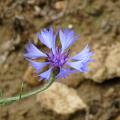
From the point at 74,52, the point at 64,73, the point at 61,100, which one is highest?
the point at 64,73

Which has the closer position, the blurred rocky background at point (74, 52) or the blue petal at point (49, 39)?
the blue petal at point (49, 39)

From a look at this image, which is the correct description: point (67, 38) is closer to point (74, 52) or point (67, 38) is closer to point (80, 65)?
point (80, 65)

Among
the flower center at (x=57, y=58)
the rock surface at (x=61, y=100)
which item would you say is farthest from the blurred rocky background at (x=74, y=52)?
the flower center at (x=57, y=58)

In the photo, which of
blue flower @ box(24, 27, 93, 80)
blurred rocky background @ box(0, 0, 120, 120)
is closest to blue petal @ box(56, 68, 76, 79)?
blue flower @ box(24, 27, 93, 80)

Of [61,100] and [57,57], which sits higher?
[57,57]

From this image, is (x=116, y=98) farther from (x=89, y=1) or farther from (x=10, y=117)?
(x=89, y=1)

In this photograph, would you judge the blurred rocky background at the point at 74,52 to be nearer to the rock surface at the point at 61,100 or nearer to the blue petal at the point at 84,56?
the rock surface at the point at 61,100

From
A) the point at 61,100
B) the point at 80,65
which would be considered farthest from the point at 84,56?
the point at 61,100
